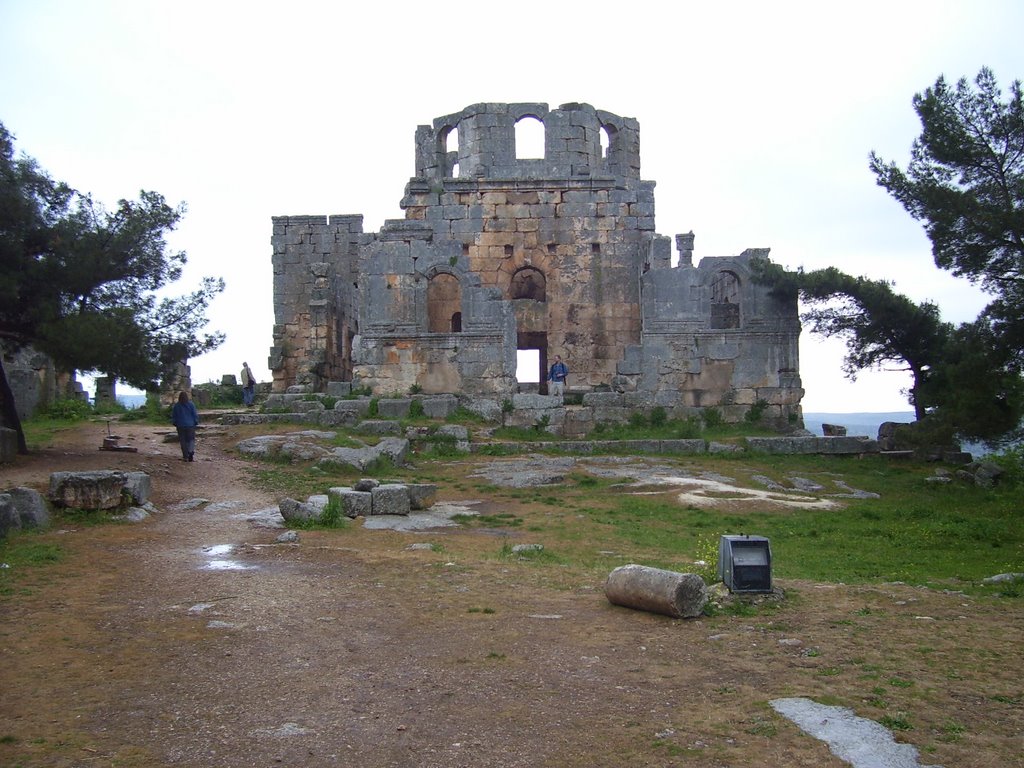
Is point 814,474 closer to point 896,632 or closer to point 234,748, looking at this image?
point 896,632

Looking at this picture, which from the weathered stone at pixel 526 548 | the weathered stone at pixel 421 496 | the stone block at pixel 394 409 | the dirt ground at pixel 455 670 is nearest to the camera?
the dirt ground at pixel 455 670

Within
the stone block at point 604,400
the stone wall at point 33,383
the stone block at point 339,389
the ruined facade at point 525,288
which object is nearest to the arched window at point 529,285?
the ruined facade at point 525,288

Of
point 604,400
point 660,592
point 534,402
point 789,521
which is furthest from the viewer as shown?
point 604,400

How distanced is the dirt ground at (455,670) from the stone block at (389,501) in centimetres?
308

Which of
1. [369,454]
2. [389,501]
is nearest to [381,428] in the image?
[369,454]

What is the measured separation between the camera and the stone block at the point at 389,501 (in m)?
12.2

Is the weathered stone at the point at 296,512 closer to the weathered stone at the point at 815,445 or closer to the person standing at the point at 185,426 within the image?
the person standing at the point at 185,426

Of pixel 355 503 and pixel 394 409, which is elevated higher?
pixel 394 409

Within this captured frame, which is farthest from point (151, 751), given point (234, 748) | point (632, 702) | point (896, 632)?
point (896, 632)

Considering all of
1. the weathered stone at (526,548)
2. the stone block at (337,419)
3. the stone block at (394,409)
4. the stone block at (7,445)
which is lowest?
the weathered stone at (526,548)

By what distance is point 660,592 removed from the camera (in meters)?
7.11

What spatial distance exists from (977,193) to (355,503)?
11245 mm

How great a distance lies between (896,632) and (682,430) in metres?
14.2

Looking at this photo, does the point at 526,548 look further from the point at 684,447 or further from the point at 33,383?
the point at 33,383
